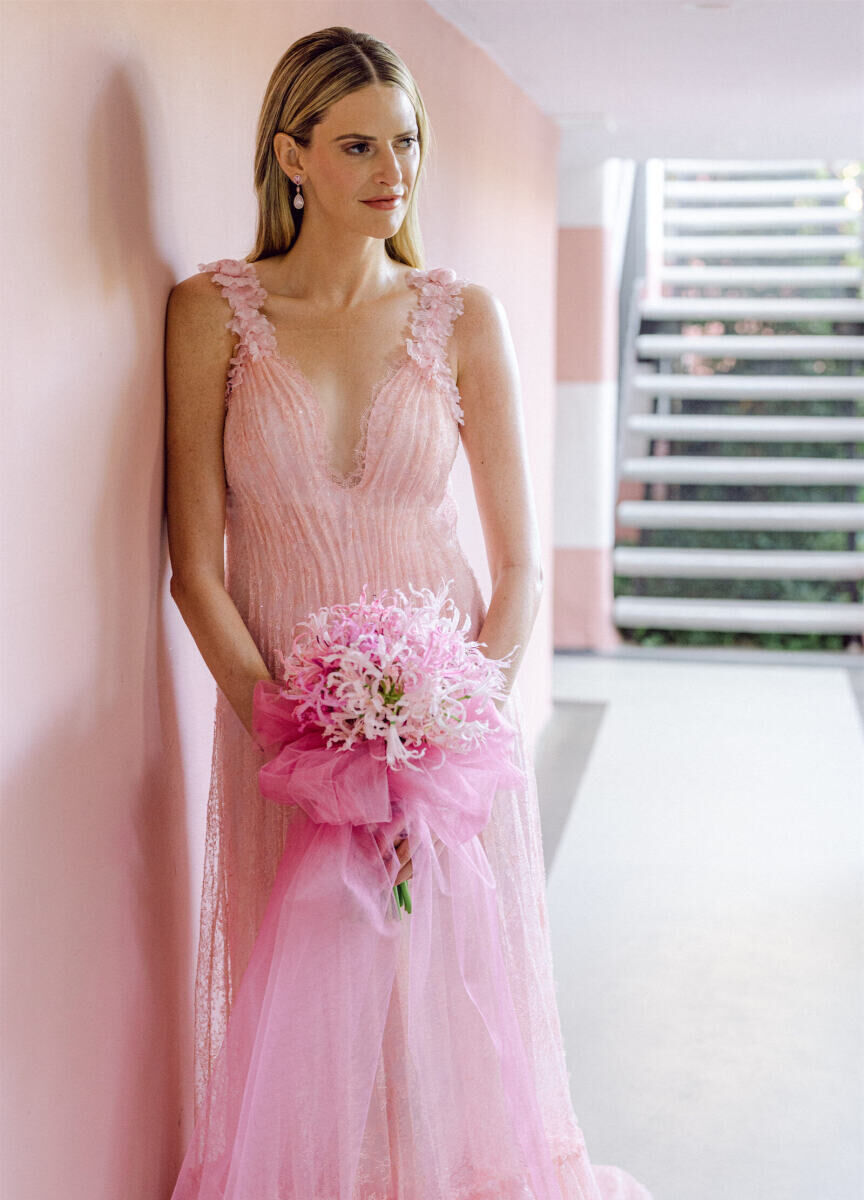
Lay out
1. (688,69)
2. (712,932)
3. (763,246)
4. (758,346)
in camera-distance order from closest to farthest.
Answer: (712,932) → (688,69) → (758,346) → (763,246)

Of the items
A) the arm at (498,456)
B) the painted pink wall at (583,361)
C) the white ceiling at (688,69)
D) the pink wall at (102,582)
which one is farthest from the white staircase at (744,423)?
the pink wall at (102,582)

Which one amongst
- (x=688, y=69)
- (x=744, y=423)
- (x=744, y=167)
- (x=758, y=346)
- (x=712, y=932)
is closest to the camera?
(x=712, y=932)

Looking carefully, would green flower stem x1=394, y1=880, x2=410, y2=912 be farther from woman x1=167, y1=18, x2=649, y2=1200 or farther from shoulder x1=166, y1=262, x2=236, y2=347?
shoulder x1=166, y1=262, x2=236, y2=347

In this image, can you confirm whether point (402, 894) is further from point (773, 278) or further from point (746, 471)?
point (773, 278)

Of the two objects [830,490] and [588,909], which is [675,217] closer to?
[830,490]

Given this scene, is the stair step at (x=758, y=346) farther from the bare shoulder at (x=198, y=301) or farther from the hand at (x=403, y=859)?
the hand at (x=403, y=859)

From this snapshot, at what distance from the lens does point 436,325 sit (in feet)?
7.06

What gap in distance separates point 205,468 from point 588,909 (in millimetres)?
2306

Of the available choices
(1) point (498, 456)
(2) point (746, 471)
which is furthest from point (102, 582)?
(2) point (746, 471)

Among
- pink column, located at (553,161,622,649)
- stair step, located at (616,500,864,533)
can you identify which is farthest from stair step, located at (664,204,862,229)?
stair step, located at (616,500,864,533)

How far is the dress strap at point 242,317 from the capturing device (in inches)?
80.4

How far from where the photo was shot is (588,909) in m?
3.94

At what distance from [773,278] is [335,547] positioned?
22.3 feet

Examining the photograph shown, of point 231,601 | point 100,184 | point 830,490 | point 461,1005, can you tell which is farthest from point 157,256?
point 830,490
